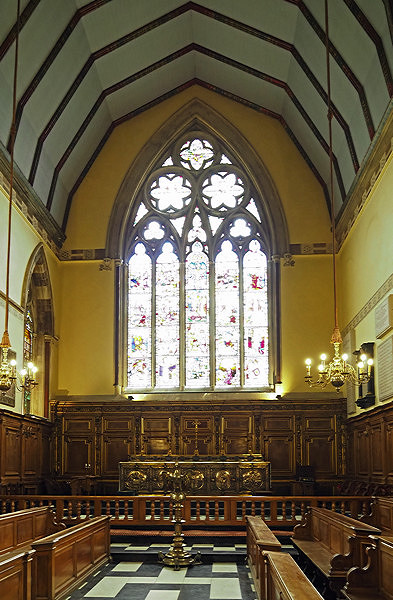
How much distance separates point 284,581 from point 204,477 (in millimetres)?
10452

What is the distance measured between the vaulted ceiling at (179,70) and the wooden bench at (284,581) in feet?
28.1

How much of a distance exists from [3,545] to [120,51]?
11.0 metres

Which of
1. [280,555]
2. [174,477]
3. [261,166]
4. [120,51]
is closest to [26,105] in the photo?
[120,51]

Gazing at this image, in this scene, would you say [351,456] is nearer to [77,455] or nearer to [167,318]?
[167,318]

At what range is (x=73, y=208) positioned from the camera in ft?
64.5

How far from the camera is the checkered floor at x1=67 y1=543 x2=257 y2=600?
29.6 feet

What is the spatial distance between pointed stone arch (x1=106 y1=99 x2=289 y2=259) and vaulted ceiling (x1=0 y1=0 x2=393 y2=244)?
0.70 metres

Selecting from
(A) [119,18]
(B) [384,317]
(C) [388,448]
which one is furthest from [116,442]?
(A) [119,18]

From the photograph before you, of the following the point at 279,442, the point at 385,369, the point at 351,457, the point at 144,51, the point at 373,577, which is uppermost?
the point at 144,51

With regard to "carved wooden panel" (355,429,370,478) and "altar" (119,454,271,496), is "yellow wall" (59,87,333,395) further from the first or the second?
"altar" (119,454,271,496)

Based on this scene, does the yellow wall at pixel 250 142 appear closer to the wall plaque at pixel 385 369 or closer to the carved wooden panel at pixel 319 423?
the carved wooden panel at pixel 319 423

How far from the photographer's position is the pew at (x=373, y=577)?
7.05m

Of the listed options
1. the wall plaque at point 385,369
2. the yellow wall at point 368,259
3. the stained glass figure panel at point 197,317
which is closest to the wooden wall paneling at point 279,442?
the stained glass figure panel at point 197,317

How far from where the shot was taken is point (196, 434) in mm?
18078
